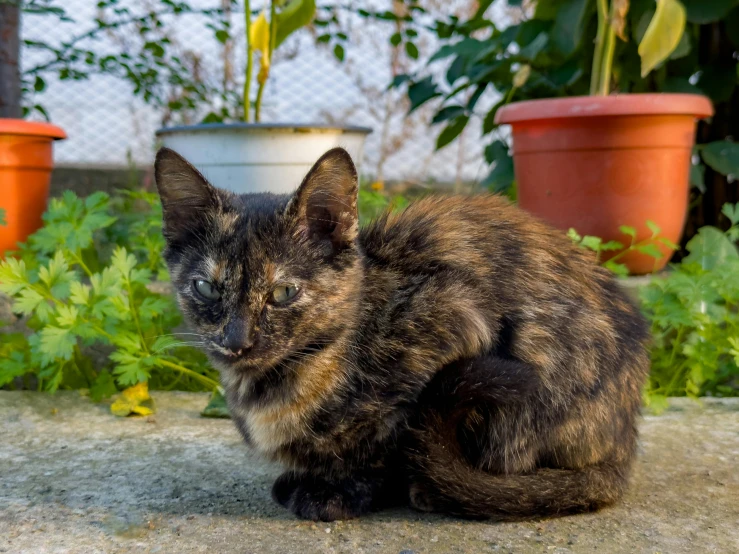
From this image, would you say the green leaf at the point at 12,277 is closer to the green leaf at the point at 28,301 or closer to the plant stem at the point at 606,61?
the green leaf at the point at 28,301

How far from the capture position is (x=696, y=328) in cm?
282

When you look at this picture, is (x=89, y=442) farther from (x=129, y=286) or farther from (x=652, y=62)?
(x=652, y=62)

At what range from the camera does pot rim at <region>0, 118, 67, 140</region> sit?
11.6 ft

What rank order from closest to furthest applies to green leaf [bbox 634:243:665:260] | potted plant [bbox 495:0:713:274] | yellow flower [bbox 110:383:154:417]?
1. yellow flower [bbox 110:383:154:417]
2. green leaf [bbox 634:243:665:260]
3. potted plant [bbox 495:0:713:274]

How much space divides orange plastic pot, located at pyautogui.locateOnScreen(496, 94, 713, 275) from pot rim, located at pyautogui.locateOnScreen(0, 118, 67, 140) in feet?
7.22

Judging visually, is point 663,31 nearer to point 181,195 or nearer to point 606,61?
point 606,61

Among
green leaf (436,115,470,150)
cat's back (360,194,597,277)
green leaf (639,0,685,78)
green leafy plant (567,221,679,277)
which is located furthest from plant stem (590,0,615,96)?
cat's back (360,194,597,277)

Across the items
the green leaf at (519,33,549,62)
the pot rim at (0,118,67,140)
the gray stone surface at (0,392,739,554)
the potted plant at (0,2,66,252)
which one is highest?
the green leaf at (519,33,549,62)

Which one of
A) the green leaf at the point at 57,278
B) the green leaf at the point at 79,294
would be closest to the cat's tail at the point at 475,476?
the green leaf at the point at 79,294

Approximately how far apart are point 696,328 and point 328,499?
5.61 ft

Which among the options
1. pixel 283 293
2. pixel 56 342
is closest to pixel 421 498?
pixel 283 293

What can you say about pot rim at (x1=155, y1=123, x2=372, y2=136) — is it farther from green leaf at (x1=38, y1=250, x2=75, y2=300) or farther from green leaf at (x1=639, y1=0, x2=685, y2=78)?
green leaf at (x1=639, y1=0, x2=685, y2=78)

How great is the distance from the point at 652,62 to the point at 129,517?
2.61 metres

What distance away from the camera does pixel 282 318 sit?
175cm
